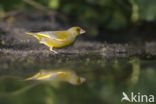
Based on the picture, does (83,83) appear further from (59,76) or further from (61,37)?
→ (61,37)

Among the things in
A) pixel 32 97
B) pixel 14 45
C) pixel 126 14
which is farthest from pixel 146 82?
pixel 126 14

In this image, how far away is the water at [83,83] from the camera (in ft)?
2.37

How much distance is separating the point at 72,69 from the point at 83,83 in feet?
0.68

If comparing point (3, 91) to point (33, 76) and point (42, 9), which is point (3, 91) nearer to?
point (33, 76)

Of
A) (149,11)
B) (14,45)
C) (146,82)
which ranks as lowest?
(146,82)

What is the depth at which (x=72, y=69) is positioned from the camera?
109cm

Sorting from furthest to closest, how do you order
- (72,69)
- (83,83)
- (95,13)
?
(95,13), (72,69), (83,83)

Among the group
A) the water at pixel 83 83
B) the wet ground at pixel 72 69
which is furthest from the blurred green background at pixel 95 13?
the water at pixel 83 83

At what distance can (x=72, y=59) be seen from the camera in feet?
4.24

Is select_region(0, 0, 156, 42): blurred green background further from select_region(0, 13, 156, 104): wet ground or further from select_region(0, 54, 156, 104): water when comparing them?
select_region(0, 54, 156, 104): water

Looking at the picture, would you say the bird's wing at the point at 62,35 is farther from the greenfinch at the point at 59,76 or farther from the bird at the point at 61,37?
the greenfinch at the point at 59,76

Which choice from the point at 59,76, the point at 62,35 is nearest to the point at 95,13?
the point at 62,35

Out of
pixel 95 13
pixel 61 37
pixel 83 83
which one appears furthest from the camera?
pixel 95 13

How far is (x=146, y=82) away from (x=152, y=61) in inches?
16.7
